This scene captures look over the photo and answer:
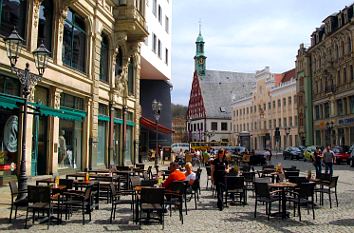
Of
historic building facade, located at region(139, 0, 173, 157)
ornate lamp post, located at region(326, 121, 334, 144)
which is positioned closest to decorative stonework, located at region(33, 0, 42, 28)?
Result: historic building facade, located at region(139, 0, 173, 157)

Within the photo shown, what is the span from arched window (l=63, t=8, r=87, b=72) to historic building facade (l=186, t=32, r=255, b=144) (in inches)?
3355

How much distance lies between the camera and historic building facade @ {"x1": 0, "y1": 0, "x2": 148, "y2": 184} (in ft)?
53.8

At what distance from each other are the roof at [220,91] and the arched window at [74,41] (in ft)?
297

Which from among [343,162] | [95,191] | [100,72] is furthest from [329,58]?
[95,191]

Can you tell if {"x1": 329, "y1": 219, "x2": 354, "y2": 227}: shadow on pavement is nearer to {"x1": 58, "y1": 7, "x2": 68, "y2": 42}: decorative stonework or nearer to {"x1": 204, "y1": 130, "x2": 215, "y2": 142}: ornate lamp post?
{"x1": 58, "y1": 7, "x2": 68, "y2": 42}: decorative stonework

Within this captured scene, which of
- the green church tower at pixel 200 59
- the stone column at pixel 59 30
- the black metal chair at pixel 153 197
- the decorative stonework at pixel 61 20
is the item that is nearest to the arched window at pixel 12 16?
the stone column at pixel 59 30

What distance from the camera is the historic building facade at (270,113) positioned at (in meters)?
73.2

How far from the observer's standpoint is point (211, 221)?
1034cm

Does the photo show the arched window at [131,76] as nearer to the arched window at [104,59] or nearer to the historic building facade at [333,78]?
the arched window at [104,59]

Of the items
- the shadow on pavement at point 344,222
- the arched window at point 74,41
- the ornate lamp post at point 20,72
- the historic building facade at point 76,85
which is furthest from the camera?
the arched window at point 74,41

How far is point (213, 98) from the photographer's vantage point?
115688mm

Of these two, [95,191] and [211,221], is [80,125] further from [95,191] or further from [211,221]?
[211,221]

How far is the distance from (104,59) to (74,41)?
4.52m

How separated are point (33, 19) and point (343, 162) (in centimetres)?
3321
